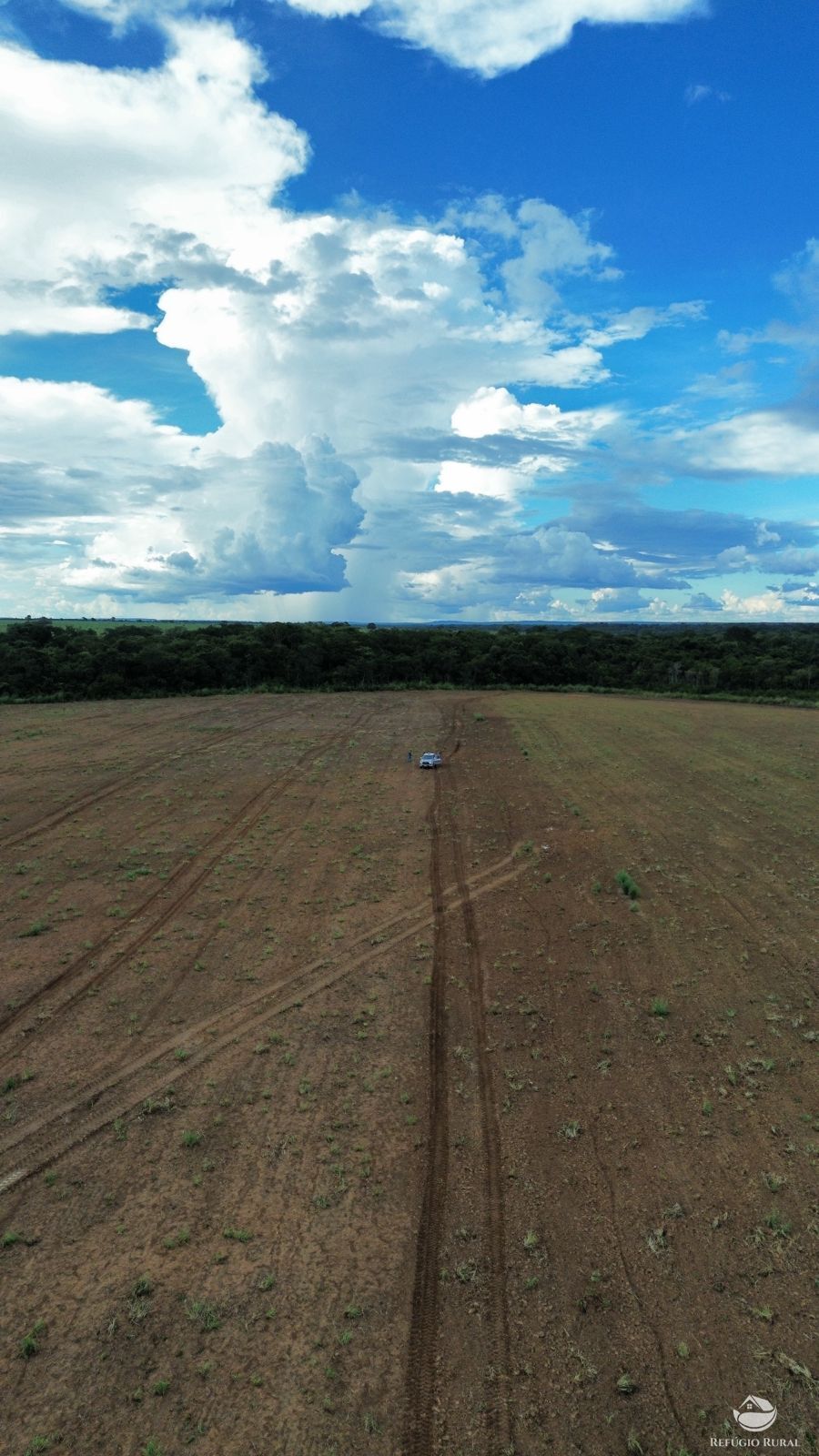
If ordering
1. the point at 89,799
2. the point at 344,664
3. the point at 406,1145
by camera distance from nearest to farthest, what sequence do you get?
the point at 406,1145 → the point at 89,799 → the point at 344,664

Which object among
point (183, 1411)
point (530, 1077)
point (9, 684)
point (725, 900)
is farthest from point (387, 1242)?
point (9, 684)

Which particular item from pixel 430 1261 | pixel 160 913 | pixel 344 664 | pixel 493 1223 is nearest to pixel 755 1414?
pixel 493 1223

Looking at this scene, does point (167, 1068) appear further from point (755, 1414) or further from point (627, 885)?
point (627, 885)

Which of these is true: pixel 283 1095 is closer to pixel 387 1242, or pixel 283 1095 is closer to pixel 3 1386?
pixel 387 1242

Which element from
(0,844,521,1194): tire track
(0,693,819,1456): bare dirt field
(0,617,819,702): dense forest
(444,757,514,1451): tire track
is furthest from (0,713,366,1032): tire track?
(0,617,819,702): dense forest

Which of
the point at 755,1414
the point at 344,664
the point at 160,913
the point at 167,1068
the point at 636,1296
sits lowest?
the point at 755,1414

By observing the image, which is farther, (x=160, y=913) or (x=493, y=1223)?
(x=160, y=913)
